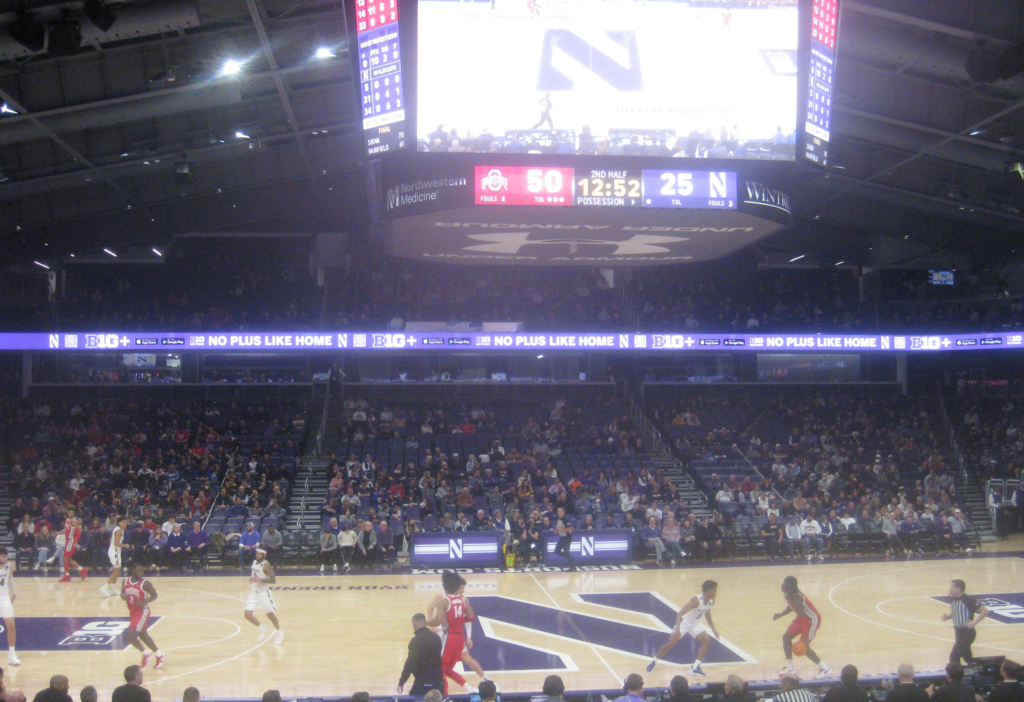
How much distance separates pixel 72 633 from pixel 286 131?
13.9 m

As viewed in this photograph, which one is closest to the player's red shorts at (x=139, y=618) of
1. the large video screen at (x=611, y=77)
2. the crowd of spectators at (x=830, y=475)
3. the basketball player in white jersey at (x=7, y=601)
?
the basketball player in white jersey at (x=7, y=601)

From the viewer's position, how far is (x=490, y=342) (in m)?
28.9

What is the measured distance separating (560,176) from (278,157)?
43.1ft

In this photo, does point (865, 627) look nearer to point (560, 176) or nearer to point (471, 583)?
point (471, 583)

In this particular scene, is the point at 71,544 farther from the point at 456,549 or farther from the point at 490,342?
the point at 490,342

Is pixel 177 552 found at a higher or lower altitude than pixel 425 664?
lower

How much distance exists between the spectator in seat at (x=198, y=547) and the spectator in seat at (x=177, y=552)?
82 mm

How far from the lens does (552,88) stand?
615 inches

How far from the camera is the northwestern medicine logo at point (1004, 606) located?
14469mm

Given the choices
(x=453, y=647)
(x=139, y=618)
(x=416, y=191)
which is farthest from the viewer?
(x=416, y=191)

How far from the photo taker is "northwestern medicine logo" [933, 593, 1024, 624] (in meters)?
14.5

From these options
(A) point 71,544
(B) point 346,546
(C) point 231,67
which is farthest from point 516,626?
(C) point 231,67

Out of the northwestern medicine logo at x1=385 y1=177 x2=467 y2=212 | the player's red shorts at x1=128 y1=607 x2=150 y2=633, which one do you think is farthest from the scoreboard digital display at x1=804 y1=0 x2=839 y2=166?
the player's red shorts at x1=128 y1=607 x2=150 y2=633

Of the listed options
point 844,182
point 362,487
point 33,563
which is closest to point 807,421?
point 844,182
